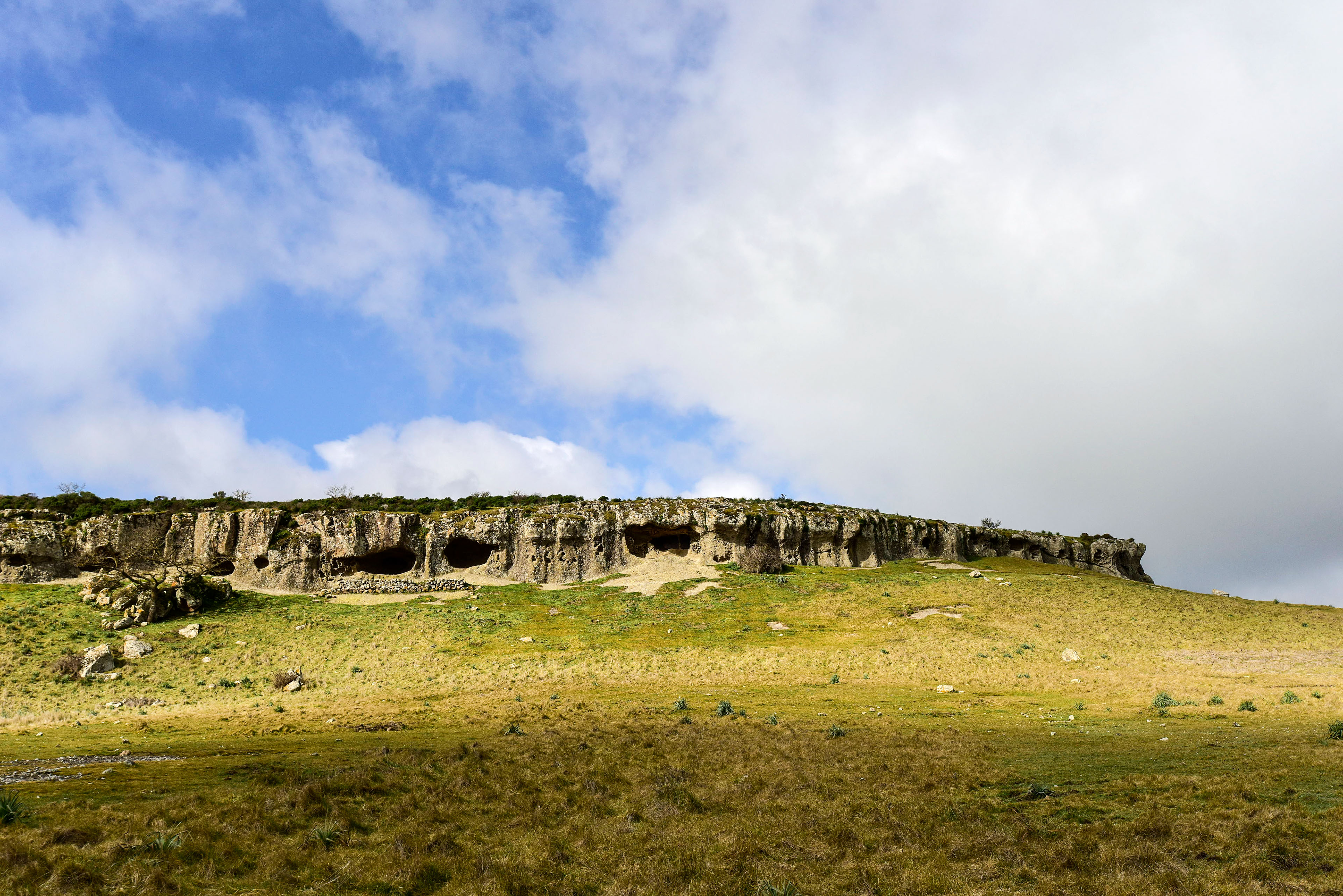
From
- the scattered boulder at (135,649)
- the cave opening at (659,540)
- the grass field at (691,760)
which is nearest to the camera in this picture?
the grass field at (691,760)

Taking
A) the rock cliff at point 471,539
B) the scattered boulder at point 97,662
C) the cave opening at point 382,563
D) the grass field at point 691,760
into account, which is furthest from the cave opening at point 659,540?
the scattered boulder at point 97,662

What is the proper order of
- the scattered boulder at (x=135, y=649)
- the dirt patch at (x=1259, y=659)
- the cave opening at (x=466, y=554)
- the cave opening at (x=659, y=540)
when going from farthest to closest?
the cave opening at (x=659, y=540), the cave opening at (x=466, y=554), the scattered boulder at (x=135, y=649), the dirt patch at (x=1259, y=659)

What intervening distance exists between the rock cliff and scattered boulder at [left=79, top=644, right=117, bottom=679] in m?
27.5

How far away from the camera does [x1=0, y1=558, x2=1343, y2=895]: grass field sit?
10.9 meters

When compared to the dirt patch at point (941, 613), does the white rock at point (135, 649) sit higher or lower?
lower

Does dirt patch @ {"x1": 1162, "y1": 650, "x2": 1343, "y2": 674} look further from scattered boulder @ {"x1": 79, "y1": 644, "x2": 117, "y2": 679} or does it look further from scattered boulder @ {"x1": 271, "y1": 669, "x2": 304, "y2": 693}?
scattered boulder @ {"x1": 79, "y1": 644, "x2": 117, "y2": 679}

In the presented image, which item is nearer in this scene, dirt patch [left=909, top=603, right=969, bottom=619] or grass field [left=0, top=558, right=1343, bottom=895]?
grass field [left=0, top=558, right=1343, bottom=895]

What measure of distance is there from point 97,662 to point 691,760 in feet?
125

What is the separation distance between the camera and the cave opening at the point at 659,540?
8025 cm

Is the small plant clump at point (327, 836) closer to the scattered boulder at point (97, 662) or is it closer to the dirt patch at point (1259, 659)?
the scattered boulder at point (97, 662)

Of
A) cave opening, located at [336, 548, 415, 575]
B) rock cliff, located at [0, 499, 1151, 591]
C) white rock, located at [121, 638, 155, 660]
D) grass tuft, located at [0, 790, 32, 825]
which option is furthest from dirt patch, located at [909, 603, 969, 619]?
white rock, located at [121, 638, 155, 660]

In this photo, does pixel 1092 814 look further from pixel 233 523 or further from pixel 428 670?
pixel 233 523

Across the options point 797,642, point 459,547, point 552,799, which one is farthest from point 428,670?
point 459,547

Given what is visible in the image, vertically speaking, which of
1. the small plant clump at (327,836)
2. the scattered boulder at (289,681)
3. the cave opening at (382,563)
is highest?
the cave opening at (382,563)
